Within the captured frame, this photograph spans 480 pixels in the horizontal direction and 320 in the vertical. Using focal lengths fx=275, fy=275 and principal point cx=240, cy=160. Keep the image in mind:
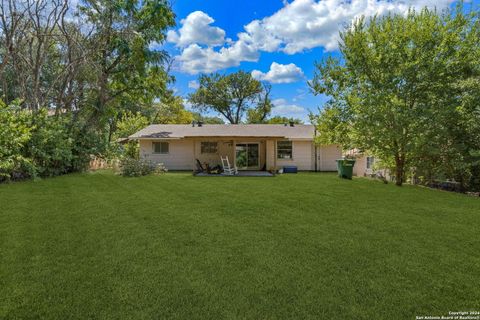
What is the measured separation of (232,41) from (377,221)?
22771 mm

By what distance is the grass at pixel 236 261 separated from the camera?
254cm

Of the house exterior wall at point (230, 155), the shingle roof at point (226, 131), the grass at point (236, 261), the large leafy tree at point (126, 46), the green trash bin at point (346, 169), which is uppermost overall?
the large leafy tree at point (126, 46)

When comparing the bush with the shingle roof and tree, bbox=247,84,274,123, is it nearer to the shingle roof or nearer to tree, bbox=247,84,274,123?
the shingle roof

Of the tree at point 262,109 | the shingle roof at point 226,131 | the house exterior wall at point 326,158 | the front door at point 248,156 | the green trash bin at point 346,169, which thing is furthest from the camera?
the tree at point 262,109

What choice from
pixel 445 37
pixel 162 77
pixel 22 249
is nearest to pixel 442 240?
pixel 22 249

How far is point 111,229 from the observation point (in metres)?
4.77

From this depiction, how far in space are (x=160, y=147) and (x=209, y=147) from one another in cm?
326

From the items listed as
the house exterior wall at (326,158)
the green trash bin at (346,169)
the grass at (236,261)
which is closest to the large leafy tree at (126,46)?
the grass at (236,261)

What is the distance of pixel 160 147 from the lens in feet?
60.3

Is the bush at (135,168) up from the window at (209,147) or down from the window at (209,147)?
down

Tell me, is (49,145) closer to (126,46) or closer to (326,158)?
(126,46)

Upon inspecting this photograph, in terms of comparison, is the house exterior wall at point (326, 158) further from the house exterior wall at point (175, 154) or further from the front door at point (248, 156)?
the house exterior wall at point (175, 154)

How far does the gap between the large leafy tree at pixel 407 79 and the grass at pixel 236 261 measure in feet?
13.4

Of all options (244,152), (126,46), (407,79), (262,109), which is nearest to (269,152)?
(244,152)
